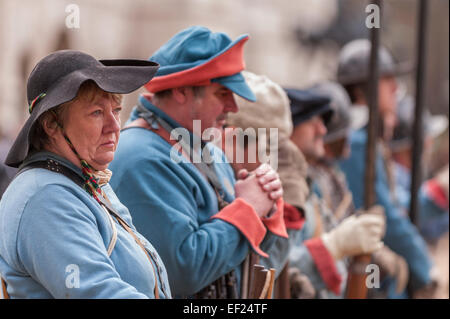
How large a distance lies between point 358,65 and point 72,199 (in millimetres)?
4724

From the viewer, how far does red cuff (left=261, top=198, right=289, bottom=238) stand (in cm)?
349

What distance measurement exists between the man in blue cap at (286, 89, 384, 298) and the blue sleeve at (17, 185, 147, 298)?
2238mm

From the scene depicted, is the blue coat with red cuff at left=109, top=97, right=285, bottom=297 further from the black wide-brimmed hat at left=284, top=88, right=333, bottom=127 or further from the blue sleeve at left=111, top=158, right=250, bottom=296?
the black wide-brimmed hat at left=284, top=88, right=333, bottom=127

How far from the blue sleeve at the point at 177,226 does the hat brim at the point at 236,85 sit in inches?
13.8

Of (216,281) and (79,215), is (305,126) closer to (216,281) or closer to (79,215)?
(216,281)

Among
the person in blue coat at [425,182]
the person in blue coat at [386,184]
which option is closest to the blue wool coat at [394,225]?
the person in blue coat at [386,184]

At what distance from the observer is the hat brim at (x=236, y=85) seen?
344cm

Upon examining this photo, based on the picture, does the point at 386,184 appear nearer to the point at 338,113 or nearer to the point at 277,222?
the point at 338,113

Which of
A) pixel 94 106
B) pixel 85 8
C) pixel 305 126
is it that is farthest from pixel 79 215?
pixel 85 8

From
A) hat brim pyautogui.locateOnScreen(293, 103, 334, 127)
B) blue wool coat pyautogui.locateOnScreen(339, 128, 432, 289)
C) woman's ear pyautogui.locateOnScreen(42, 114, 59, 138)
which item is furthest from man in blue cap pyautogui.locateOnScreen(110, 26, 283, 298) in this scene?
blue wool coat pyautogui.locateOnScreen(339, 128, 432, 289)

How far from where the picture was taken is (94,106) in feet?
8.63

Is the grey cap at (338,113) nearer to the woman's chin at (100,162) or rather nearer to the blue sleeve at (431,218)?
the blue sleeve at (431,218)

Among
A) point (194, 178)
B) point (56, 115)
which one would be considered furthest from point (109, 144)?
point (194, 178)
